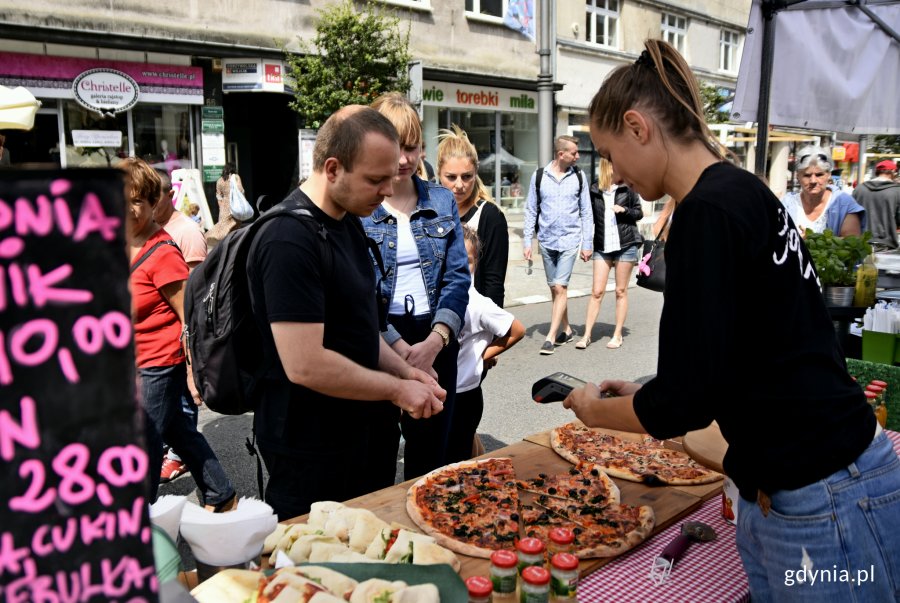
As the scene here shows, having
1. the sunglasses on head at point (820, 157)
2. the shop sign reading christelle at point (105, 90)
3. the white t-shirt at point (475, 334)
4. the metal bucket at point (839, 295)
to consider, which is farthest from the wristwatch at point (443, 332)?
the shop sign reading christelle at point (105, 90)

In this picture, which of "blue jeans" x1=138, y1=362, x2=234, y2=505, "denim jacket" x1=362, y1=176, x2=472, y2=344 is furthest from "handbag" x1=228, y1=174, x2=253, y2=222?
"denim jacket" x1=362, y1=176, x2=472, y2=344

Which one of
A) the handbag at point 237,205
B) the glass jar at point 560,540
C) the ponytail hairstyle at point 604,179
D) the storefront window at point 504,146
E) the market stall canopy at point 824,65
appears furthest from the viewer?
the storefront window at point 504,146

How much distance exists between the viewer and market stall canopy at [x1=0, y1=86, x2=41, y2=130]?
5.44 meters

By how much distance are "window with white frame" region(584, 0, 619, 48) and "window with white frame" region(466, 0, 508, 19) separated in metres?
3.04

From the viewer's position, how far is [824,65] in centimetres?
475

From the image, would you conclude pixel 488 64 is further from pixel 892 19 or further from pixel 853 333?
pixel 853 333

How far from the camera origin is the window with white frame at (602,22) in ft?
67.1

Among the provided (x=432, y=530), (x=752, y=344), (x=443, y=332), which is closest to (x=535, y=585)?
(x=432, y=530)

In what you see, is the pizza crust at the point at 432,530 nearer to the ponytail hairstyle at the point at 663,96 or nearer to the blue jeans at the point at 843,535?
the blue jeans at the point at 843,535

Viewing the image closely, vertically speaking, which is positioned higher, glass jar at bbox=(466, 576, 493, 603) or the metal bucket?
the metal bucket

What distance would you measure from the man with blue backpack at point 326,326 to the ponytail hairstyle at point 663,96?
0.85 m

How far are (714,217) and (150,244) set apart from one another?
2930 mm

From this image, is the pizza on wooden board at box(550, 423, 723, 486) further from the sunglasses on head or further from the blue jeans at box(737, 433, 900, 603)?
the sunglasses on head

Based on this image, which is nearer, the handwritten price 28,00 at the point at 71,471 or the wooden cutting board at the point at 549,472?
the handwritten price 28,00 at the point at 71,471
